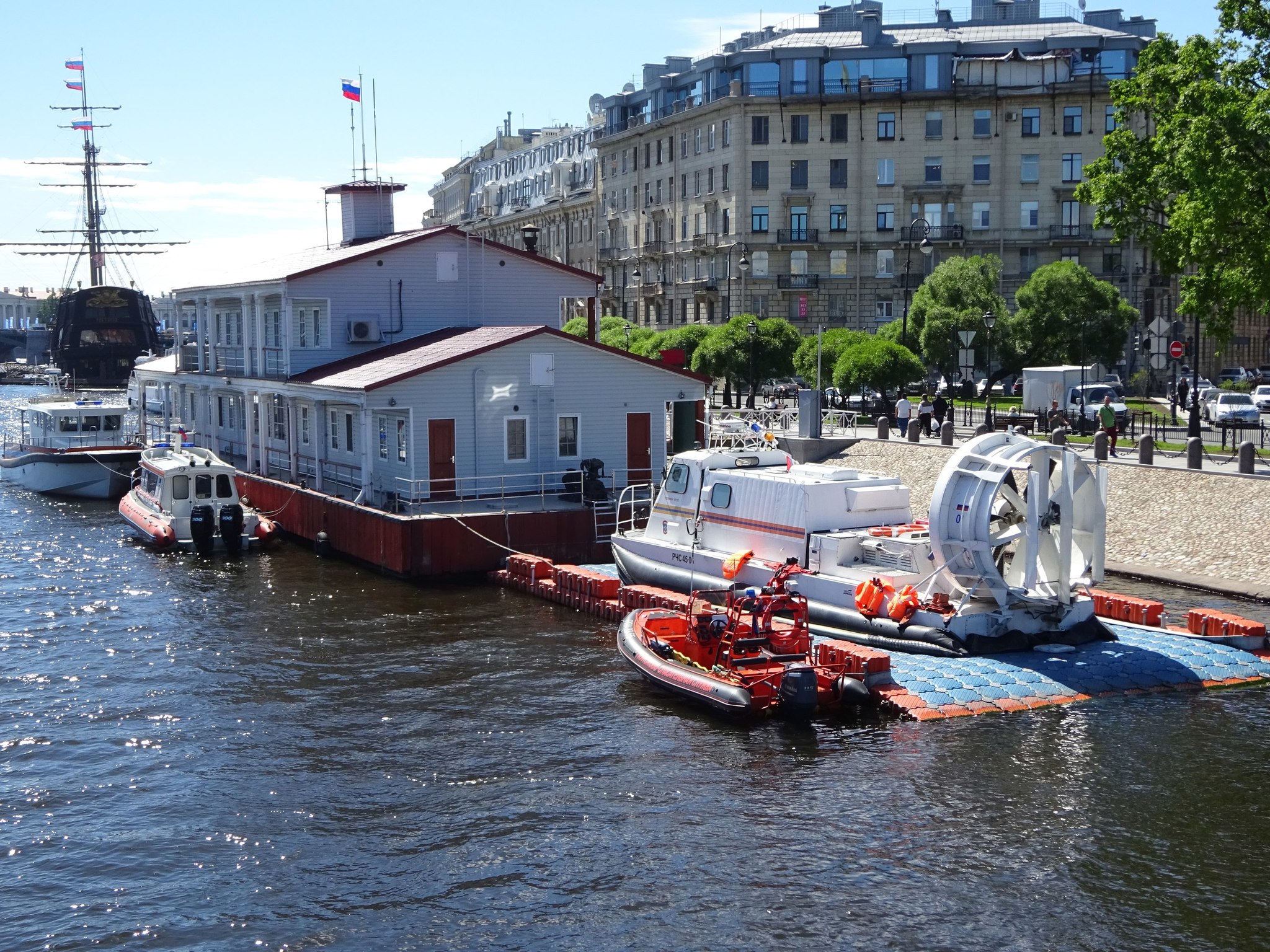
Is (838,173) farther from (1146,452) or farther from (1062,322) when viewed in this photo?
(1146,452)

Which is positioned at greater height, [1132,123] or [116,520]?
[1132,123]

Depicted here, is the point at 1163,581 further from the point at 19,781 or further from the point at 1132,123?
the point at 1132,123

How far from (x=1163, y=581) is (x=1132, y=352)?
56.9 m

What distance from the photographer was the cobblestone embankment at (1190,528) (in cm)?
3183

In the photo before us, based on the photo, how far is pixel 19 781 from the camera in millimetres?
19734

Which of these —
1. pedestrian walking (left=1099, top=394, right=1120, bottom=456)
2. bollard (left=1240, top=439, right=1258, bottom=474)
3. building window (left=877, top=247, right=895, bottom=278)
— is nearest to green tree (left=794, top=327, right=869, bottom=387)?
pedestrian walking (left=1099, top=394, right=1120, bottom=456)

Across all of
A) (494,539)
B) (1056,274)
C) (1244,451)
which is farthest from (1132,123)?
(494,539)

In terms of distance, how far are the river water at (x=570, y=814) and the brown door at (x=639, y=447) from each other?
41.6 feet

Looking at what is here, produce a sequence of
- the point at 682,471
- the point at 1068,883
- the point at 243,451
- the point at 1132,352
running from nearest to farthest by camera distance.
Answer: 1. the point at 1068,883
2. the point at 682,471
3. the point at 243,451
4. the point at 1132,352

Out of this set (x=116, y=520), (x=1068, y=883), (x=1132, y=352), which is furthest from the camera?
(x=1132, y=352)

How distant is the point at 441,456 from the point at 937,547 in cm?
1587

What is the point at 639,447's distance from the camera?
38.8 meters

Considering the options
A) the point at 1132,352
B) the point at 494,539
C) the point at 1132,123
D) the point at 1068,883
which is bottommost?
the point at 1068,883

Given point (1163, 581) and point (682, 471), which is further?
point (1163, 581)
